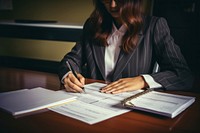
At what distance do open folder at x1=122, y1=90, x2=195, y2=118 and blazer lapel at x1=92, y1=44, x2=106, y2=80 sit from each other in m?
0.43

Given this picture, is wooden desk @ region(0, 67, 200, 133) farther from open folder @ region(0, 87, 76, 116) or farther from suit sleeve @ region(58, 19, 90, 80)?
suit sleeve @ region(58, 19, 90, 80)

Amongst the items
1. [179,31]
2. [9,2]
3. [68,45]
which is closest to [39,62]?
[68,45]

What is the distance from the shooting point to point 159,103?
74cm

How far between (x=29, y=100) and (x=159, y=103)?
39 cm

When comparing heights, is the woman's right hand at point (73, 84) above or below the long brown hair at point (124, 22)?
below

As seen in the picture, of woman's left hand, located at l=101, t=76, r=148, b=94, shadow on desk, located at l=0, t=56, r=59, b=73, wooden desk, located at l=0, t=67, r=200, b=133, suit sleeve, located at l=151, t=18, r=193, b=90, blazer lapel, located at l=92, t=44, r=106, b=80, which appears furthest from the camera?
shadow on desk, located at l=0, t=56, r=59, b=73

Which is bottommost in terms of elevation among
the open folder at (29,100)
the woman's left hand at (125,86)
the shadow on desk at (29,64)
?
the shadow on desk at (29,64)

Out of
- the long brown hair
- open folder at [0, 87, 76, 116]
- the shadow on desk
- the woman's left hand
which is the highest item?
the long brown hair

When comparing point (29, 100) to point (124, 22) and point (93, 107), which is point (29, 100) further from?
point (124, 22)

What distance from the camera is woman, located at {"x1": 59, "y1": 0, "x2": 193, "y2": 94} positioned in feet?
3.87

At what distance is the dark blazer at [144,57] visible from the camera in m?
1.14

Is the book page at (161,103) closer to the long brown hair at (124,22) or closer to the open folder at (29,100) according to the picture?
the open folder at (29,100)

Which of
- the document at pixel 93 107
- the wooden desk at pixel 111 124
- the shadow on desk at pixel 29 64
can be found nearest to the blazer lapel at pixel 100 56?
the document at pixel 93 107

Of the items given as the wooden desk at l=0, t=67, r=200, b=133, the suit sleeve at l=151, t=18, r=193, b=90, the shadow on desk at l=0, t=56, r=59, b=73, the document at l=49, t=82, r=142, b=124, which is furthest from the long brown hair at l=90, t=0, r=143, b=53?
the shadow on desk at l=0, t=56, r=59, b=73
